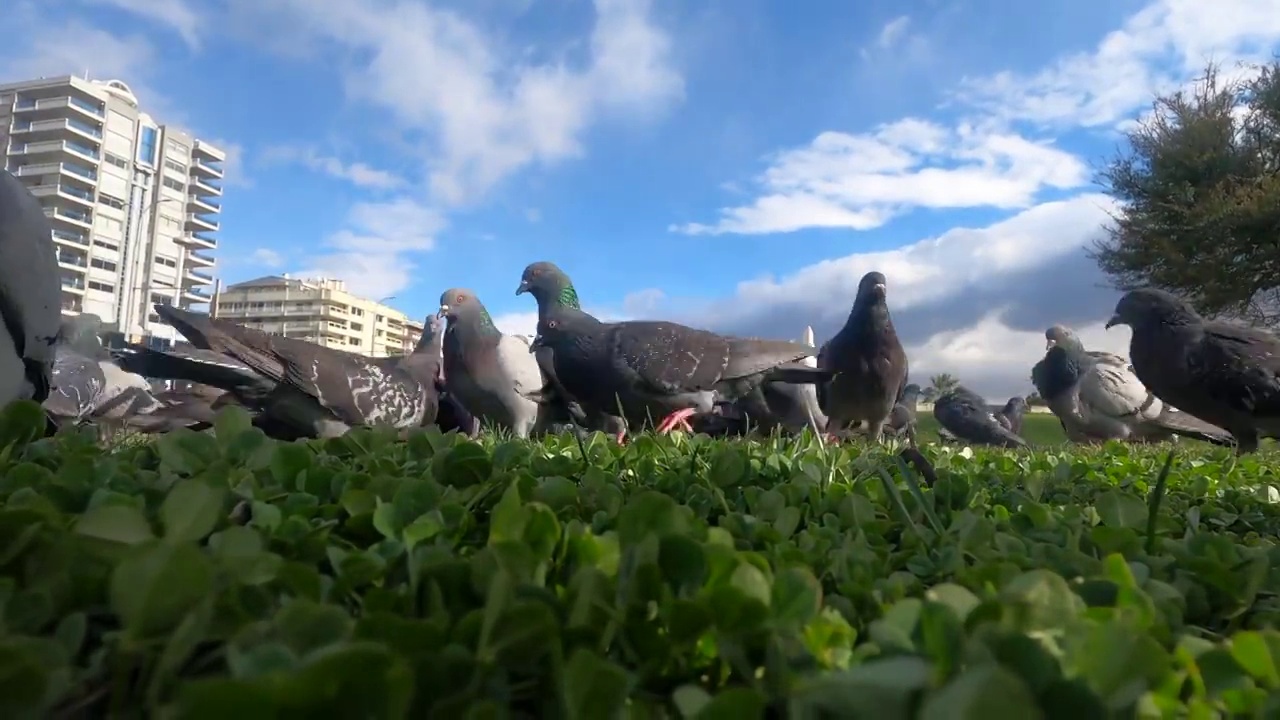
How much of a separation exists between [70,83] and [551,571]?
7042cm

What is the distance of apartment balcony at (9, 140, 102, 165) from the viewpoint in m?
53.7

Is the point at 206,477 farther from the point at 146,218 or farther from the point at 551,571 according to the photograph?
the point at 146,218

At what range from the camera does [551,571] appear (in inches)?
30.3

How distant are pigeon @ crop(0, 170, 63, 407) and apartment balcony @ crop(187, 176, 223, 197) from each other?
7388 cm

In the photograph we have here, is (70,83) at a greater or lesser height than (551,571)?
greater

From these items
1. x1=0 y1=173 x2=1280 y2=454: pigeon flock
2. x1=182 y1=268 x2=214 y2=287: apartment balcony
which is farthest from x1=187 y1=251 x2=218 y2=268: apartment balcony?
x1=0 y1=173 x2=1280 y2=454: pigeon flock

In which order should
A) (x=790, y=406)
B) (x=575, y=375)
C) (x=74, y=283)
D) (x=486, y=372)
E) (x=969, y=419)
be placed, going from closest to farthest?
(x=575, y=375), (x=486, y=372), (x=790, y=406), (x=969, y=419), (x=74, y=283)

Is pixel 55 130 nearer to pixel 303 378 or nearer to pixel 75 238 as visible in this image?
pixel 75 238

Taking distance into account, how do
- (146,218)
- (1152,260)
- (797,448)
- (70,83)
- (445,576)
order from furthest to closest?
(146,218) < (70,83) < (1152,260) < (797,448) < (445,576)

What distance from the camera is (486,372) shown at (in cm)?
821

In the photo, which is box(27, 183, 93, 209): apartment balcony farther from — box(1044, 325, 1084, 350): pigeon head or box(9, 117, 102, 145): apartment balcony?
box(1044, 325, 1084, 350): pigeon head

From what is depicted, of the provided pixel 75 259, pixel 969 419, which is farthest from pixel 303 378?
pixel 75 259

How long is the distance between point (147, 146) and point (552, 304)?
6757 cm

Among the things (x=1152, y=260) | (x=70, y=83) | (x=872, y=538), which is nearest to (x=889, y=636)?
(x=872, y=538)
